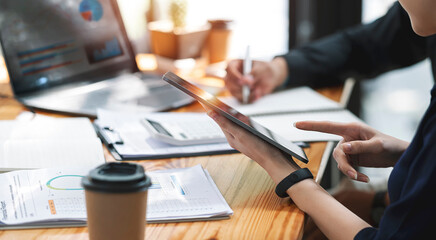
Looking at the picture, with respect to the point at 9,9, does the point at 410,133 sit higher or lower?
lower

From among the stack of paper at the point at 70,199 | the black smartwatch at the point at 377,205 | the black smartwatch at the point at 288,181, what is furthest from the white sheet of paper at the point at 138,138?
the black smartwatch at the point at 377,205

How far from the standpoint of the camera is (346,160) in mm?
926

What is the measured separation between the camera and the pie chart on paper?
1.44m

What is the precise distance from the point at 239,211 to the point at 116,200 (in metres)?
0.27

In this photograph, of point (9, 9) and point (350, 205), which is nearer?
point (9, 9)

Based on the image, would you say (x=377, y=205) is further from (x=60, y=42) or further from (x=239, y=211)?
(x=60, y=42)

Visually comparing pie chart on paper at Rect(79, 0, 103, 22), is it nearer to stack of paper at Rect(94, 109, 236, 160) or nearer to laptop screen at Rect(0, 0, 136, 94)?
laptop screen at Rect(0, 0, 136, 94)

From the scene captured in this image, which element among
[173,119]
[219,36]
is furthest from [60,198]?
[219,36]

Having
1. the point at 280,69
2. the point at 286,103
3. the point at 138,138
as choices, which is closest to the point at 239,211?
the point at 138,138

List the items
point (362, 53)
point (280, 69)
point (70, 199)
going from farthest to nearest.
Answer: point (362, 53), point (280, 69), point (70, 199)

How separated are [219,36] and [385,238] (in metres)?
1.11

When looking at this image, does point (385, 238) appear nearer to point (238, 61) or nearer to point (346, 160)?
point (346, 160)

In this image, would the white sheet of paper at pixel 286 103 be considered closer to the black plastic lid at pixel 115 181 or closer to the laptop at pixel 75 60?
the laptop at pixel 75 60

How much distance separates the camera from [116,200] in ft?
1.93
